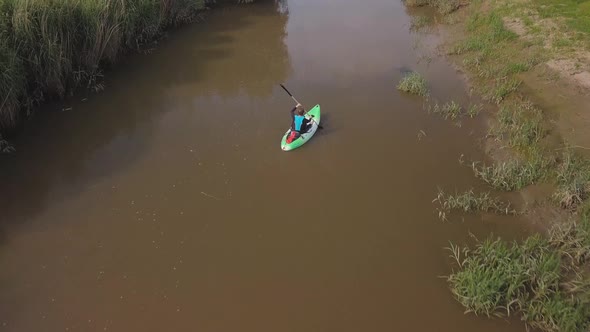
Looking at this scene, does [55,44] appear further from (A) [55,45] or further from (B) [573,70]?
(B) [573,70]

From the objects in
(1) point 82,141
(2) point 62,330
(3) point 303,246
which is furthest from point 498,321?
(1) point 82,141

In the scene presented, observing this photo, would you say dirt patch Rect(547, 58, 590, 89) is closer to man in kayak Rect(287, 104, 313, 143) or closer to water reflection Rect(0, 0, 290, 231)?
man in kayak Rect(287, 104, 313, 143)

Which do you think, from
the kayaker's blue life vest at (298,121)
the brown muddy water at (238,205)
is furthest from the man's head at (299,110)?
the brown muddy water at (238,205)

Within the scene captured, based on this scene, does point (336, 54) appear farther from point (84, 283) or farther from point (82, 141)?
point (84, 283)

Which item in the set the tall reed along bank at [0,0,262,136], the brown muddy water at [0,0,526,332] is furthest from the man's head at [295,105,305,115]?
the tall reed along bank at [0,0,262,136]

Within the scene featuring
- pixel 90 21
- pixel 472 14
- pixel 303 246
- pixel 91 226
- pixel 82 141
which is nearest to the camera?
pixel 303 246
